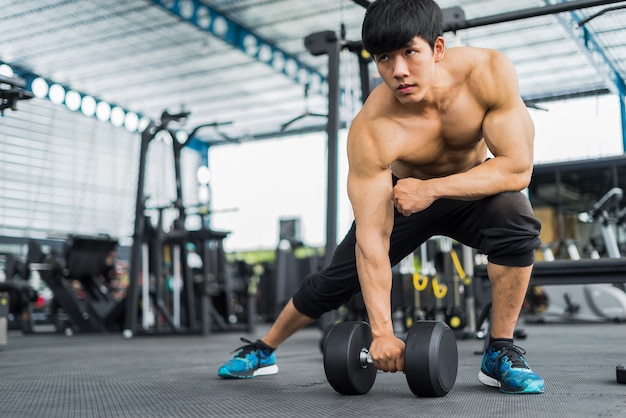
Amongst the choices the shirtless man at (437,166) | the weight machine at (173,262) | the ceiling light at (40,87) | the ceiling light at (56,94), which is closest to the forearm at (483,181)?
the shirtless man at (437,166)

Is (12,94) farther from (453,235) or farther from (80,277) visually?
(80,277)

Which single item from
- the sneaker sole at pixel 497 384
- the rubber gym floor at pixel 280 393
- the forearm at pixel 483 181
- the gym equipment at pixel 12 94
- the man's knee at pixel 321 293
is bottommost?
the rubber gym floor at pixel 280 393

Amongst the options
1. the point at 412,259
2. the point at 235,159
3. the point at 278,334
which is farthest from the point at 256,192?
the point at 278,334

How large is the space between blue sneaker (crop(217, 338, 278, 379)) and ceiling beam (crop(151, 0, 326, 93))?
22.3ft

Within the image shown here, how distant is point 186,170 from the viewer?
14578 millimetres

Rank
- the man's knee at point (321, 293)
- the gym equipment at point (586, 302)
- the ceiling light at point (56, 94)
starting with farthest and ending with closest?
the ceiling light at point (56, 94), the gym equipment at point (586, 302), the man's knee at point (321, 293)

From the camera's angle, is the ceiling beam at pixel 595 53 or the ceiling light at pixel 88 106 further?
the ceiling light at pixel 88 106

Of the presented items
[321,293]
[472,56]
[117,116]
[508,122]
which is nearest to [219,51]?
[117,116]

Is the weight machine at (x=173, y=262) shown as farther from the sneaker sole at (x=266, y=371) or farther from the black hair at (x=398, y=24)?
the black hair at (x=398, y=24)

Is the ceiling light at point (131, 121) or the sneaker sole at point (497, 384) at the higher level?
the ceiling light at point (131, 121)

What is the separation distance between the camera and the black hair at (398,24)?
4.58ft

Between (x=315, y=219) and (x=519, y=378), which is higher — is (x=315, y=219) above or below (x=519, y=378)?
above

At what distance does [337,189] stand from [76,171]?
31.4ft

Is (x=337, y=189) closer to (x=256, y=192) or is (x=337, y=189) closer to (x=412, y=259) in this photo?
(x=412, y=259)
